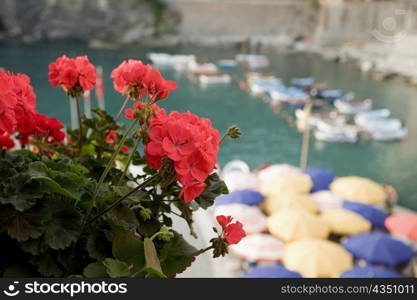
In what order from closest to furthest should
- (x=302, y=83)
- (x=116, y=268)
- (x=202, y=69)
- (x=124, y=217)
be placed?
(x=116, y=268) → (x=124, y=217) → (x=302, y=83) → (x=202, y=69)

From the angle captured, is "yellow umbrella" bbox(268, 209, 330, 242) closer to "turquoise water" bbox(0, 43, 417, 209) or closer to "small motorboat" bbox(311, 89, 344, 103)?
"turquoise water" bbox(0, 43, 417, 209)

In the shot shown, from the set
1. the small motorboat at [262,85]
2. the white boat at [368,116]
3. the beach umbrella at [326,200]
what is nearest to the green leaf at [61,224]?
the beach umbrella at [326,200]

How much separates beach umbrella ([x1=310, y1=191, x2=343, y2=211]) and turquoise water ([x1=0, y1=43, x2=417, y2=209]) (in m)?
2.20

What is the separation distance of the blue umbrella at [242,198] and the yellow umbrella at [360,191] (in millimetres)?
1541

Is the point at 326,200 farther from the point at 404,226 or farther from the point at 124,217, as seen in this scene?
the point at 124,217

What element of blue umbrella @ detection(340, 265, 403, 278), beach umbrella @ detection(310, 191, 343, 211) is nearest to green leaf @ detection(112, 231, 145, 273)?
blue umbrella @ detection(340, 265, 403, 278)

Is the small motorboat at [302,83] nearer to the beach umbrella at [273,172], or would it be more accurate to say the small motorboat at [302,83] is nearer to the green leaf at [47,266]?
the beach umbrella at [273,172]

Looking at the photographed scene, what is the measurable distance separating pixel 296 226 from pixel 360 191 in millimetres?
2123

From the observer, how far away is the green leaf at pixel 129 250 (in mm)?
643

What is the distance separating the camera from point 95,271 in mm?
605

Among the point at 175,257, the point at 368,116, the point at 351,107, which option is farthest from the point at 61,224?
the point at 351,107

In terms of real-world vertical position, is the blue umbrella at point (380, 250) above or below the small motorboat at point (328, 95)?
below

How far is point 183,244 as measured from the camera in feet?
2.42

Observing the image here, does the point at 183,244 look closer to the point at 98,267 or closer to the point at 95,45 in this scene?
the point at 98,267
